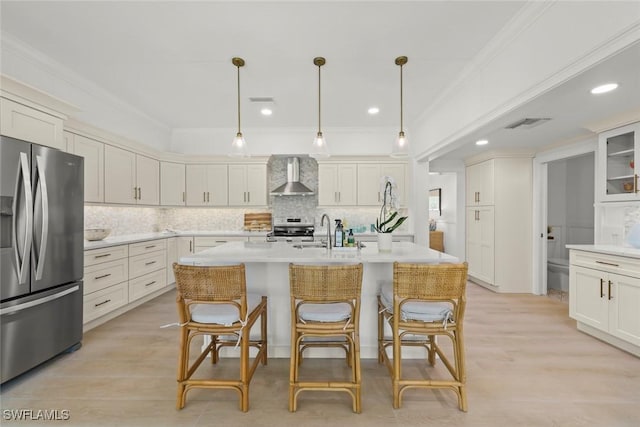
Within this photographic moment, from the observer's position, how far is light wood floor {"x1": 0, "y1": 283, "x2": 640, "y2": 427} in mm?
1915

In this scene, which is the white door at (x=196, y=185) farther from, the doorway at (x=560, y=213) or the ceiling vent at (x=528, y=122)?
the doorway at (x=560, y=213)

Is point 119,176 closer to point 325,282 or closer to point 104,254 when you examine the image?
point 104,254

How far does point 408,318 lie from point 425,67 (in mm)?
2523

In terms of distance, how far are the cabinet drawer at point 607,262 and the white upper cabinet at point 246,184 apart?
177 inches

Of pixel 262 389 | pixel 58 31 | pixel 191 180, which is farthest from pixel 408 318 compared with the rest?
pixel 191 180

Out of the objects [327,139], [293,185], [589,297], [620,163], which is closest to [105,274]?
[293,185]

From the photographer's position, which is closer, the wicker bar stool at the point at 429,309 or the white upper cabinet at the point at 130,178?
the wicker bar stool at the point at 429,309

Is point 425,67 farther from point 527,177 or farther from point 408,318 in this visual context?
point 527,177

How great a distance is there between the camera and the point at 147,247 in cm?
433

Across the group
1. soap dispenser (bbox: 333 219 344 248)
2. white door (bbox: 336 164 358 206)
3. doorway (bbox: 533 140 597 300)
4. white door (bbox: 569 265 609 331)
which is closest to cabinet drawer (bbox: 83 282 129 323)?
soap dispenser (bbox: 333 219 344 248)

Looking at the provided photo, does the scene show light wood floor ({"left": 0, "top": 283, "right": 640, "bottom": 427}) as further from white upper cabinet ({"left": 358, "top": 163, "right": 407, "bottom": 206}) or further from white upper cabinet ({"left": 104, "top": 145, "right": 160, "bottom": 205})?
white upper cabinet ({"left": 358, "top": 163, "right": 407, "bottom": 206})

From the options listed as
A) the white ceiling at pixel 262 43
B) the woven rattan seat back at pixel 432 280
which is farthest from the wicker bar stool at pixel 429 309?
the white ceiling at pixel 262 43

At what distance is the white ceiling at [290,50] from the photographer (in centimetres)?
224

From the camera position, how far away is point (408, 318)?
204cm
